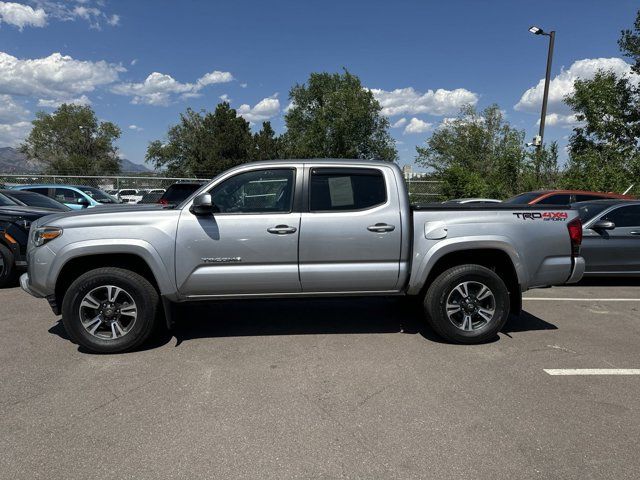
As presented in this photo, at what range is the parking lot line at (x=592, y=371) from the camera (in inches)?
164

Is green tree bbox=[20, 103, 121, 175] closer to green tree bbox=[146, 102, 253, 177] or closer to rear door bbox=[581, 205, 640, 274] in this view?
green tree bbox=[146, 102, 253, 177]

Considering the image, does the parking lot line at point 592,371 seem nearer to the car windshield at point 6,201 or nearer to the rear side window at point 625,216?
the rear side window at point 625,216

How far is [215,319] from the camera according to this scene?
229 inches

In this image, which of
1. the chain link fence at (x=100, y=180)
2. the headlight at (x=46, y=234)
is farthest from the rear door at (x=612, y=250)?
the chain link fence at (x=100, y=180)

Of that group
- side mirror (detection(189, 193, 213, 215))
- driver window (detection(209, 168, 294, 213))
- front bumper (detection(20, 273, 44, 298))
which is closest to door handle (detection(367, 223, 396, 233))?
driver window (detection(209, 168, 294, 213))

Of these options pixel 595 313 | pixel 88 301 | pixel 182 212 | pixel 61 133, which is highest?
pixel 61 133

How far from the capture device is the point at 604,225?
24.7 feet

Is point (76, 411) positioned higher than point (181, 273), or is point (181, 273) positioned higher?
point (181, 273)

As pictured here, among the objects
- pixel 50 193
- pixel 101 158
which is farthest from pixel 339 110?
pixel 101 158

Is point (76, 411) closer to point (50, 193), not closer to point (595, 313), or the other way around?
point (595, 313)

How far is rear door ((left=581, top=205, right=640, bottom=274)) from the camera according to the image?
7.75m

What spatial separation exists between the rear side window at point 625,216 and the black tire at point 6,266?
9.97 meters

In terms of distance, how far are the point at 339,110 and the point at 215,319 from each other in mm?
46834

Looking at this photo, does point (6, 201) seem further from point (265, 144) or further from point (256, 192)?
point (265, 144)
